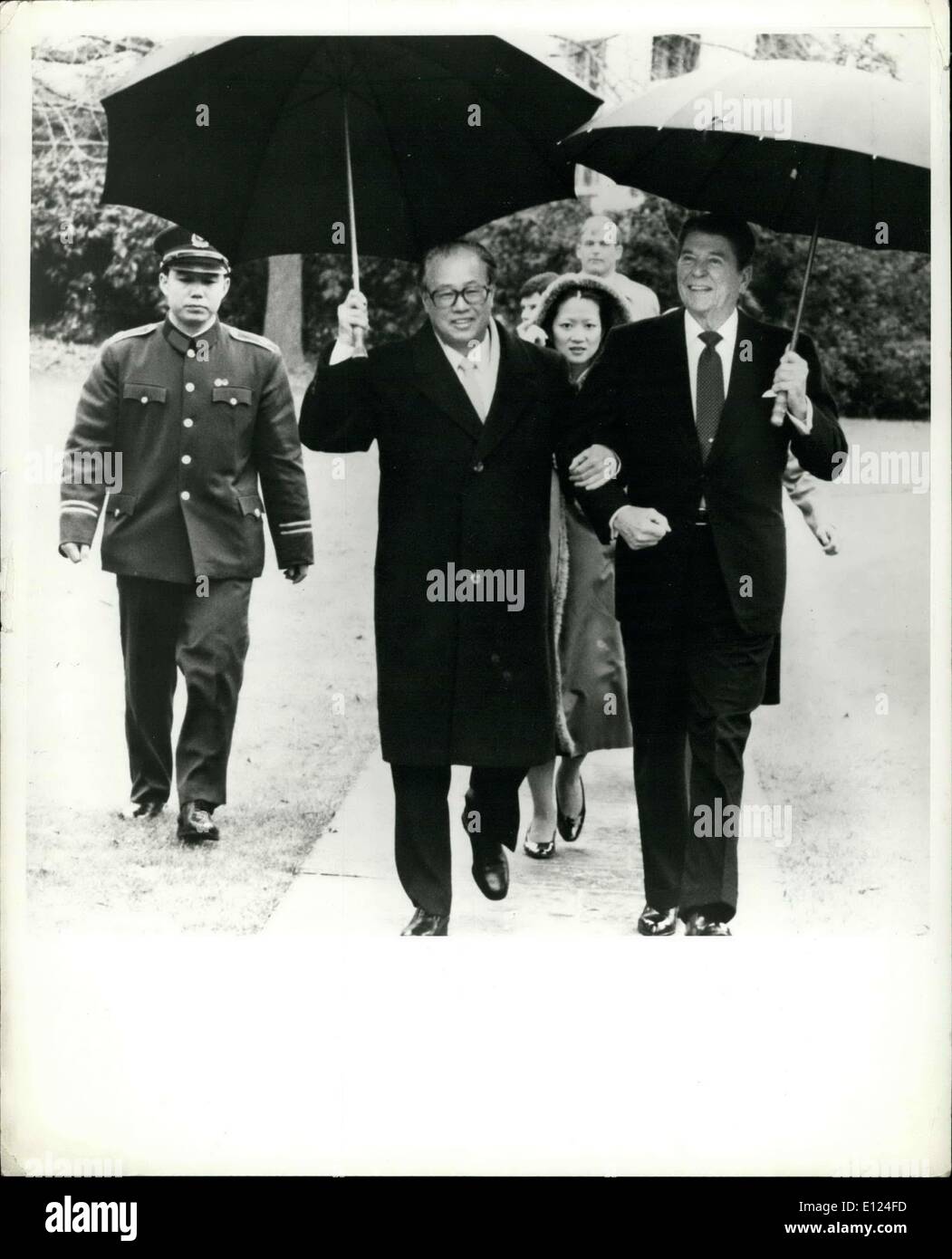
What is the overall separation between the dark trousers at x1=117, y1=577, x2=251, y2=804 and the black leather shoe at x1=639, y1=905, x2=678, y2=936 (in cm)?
155

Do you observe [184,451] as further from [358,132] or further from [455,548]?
[358,132]

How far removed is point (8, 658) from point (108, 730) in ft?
1.46

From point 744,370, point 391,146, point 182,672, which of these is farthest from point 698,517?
point 182,672

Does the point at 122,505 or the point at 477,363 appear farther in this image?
the point at 122,505

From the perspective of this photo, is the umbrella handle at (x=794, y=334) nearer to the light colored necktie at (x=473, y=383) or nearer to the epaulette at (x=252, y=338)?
the light colored necktie at (x=473, y=383)

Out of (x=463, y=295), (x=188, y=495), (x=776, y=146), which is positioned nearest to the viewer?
(x=776, y=146)

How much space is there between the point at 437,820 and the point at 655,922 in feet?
2.80

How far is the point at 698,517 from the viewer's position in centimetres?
642

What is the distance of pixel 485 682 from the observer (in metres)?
6.42

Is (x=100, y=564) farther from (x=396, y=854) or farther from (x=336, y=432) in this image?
(x=396, y=854)

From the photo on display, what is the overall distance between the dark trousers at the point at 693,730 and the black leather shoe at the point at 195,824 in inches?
60.6

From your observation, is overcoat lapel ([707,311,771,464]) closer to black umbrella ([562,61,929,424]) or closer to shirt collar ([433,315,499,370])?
black umbrella ([562,61,929,424])

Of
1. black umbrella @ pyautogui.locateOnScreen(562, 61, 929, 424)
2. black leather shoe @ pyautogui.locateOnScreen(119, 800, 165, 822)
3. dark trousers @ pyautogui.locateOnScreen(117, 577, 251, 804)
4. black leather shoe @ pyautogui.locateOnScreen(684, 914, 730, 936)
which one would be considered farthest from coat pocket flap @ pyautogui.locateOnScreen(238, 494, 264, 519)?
black leather shoe @ pyautogui.locateOnScreen(684, 914, 730, 936)
